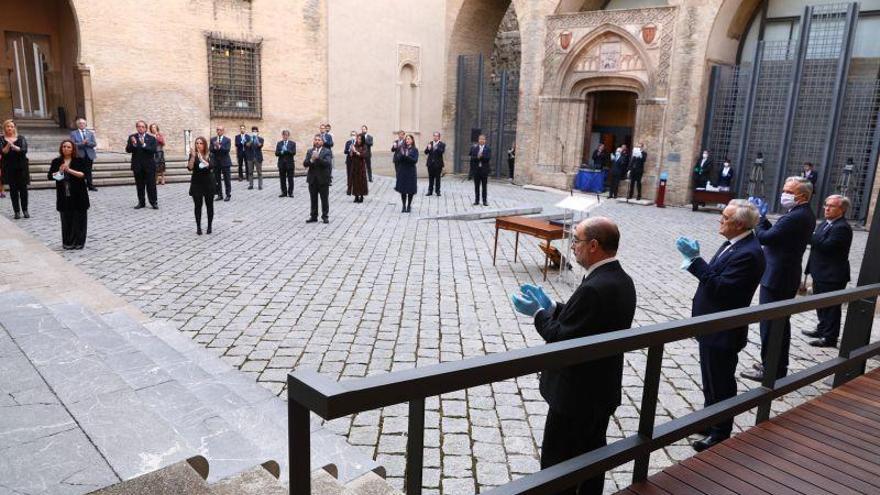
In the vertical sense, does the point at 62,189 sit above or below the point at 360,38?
below

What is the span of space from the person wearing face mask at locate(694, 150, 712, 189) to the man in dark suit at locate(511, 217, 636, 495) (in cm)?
1630

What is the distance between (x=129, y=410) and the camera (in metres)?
3.51

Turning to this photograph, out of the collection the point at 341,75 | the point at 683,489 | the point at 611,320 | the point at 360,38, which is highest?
the point at 360,38

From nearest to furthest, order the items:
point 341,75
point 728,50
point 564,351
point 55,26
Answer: point 564,351 → point 728,50 → point 55,26 → point 341,75

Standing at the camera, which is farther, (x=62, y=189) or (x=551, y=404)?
(x=62, y=189)

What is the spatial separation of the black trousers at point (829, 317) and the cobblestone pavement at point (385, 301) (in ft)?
0.85

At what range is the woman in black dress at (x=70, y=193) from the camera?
8783mm

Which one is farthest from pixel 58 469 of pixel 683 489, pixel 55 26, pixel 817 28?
pixel 55 26

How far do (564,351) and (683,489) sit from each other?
47.6 inches

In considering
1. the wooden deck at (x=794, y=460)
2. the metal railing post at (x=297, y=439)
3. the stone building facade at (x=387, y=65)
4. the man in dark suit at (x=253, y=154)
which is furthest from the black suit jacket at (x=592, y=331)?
the stone building facade at (x=387, y=65)

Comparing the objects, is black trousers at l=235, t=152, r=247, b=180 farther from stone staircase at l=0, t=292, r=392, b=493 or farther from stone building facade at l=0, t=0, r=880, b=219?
stone staircase at l=0, t=292, r=392, b=493

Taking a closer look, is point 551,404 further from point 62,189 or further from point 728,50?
point 728,50

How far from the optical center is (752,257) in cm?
395

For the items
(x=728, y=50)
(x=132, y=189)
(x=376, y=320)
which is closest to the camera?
(x=376, y=320)
